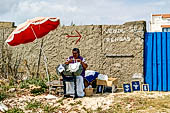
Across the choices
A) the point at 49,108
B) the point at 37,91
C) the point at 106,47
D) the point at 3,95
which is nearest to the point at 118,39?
the point at 106,47

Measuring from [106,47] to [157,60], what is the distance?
5.38 feet

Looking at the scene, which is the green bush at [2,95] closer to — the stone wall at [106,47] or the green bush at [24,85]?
the green bush at [24,85]

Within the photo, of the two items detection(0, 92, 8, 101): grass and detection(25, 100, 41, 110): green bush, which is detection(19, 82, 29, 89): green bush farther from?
detection(25, 100, 41, 110): green bush

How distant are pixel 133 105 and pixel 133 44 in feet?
8.33

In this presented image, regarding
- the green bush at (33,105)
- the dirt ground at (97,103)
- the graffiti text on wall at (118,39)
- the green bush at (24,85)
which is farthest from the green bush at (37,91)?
the graffiti text on wall at (118,39)

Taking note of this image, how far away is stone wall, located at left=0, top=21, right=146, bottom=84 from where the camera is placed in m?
8.48

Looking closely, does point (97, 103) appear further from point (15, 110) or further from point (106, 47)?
point (106, 47)

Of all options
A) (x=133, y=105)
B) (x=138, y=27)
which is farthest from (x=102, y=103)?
(x=138, y=27)

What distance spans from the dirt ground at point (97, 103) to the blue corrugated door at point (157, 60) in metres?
0.60

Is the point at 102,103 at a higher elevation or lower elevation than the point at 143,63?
lower

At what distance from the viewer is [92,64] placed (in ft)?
29.2

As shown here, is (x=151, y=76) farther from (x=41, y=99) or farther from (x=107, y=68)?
(x=41, y=99)

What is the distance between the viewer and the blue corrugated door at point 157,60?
8250 millimetres

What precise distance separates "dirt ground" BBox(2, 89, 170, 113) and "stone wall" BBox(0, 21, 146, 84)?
41.7 inches
